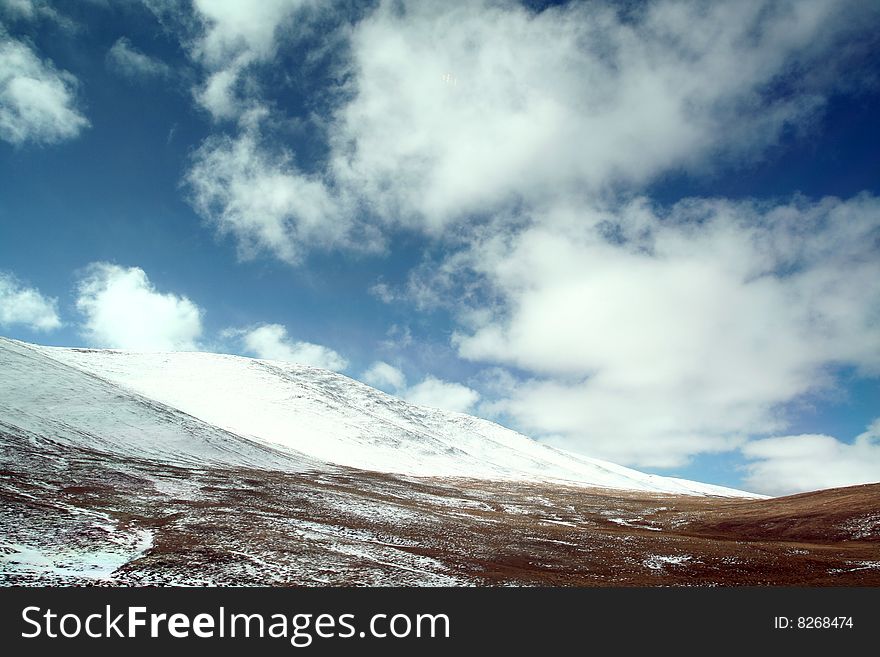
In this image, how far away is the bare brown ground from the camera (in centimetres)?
2855

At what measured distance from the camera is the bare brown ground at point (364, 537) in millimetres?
28547

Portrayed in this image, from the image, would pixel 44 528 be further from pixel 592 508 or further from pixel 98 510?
pixel 592 508

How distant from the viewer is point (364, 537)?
41.2 metres

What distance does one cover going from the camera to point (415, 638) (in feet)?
62.8

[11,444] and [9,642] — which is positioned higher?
[11,444]

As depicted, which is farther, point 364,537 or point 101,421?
point 101,421

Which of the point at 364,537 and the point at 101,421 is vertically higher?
the point at 101,421

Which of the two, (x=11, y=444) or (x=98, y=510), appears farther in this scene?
(x=11, y=444)

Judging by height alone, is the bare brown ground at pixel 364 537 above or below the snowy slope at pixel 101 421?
below

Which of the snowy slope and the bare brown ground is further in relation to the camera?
the snowy slope

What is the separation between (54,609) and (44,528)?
18.4 meters

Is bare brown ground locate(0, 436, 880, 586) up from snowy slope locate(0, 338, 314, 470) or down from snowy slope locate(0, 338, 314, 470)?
down

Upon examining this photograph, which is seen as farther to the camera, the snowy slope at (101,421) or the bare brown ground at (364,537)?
the snowy slope at (101,421)

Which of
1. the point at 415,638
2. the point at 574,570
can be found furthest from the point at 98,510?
the point at 574,570
